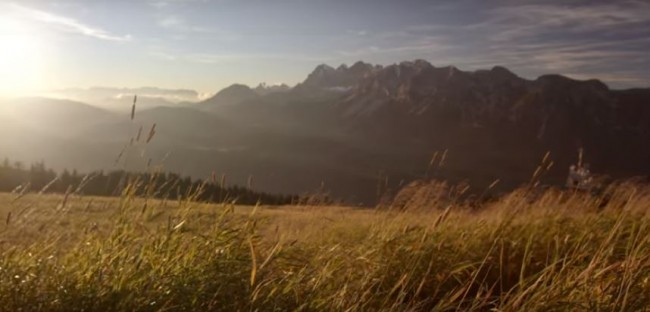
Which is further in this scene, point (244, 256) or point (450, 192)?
point (450, 192)

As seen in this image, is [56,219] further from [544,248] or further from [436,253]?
[544,248]

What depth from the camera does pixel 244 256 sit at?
4.25 meters

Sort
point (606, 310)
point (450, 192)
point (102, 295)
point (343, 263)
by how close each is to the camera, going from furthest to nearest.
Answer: point (450, 192) < point (343, 263) < point (606, 310) < point (102, 295)

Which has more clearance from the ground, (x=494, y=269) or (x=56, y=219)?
(x=56, y=219)

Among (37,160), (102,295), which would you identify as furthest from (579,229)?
(37,160)

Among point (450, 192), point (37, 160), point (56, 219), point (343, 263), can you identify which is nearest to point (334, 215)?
point (450, 192)

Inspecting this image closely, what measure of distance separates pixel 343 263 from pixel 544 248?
224 cm

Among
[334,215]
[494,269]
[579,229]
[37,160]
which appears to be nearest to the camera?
[494,269]

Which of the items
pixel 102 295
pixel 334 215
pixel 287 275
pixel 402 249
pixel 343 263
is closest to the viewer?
A: pixel 102 295

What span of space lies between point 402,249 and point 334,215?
9.84ft

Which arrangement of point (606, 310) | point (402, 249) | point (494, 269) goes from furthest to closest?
1. point (494, 269)
2. point (402, 249)
3. point (606, 310)

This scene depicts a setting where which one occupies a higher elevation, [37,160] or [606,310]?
[606,310]

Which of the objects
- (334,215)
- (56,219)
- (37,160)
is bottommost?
(37,160)

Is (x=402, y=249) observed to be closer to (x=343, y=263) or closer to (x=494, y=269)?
(x=343, y=263)
